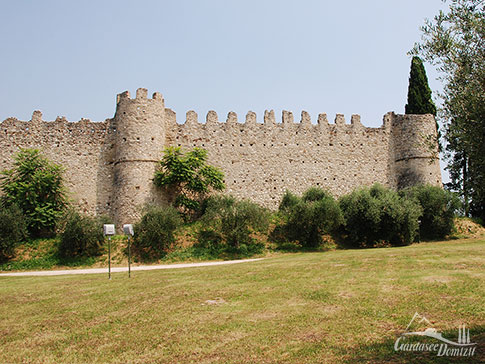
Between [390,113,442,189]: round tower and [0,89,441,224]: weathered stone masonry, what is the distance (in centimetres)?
7

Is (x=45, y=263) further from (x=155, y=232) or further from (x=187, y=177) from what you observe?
(x=187, y=177)

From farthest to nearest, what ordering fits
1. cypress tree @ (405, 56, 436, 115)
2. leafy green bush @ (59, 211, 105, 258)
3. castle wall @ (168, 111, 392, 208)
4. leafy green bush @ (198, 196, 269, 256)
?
cypress tree @ (405, 56, 436, 115)
castle wall @ (168, 111, 392, 208)
leafy green bush @ (198, 196, 269, 256)
leafy green bush @ (59, 211, 105, 258)

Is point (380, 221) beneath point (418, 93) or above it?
beneath

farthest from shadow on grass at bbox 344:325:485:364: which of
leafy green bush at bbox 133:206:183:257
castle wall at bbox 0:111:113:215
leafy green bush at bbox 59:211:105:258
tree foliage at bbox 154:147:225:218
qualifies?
castle wall at bbox 0:111:113:215

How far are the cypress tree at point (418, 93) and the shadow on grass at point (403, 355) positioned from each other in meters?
27.7

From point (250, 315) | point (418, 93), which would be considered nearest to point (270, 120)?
point (418, 93)

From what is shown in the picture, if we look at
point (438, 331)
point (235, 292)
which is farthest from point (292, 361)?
point (235, 292)

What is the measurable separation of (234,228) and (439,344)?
659 inches

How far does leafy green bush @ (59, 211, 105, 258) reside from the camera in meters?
21.0

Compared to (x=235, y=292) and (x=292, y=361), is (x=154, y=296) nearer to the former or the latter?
(x=235, y=292)

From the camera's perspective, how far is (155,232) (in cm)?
2117

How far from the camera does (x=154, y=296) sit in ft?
33.6

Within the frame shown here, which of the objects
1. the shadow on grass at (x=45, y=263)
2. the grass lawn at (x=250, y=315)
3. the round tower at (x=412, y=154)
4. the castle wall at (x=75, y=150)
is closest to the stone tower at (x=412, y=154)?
the round tower at (x=412, y=154)

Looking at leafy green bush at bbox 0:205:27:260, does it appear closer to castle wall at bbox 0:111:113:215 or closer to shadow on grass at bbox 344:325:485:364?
castle wall at bbox 0:111:113:215
